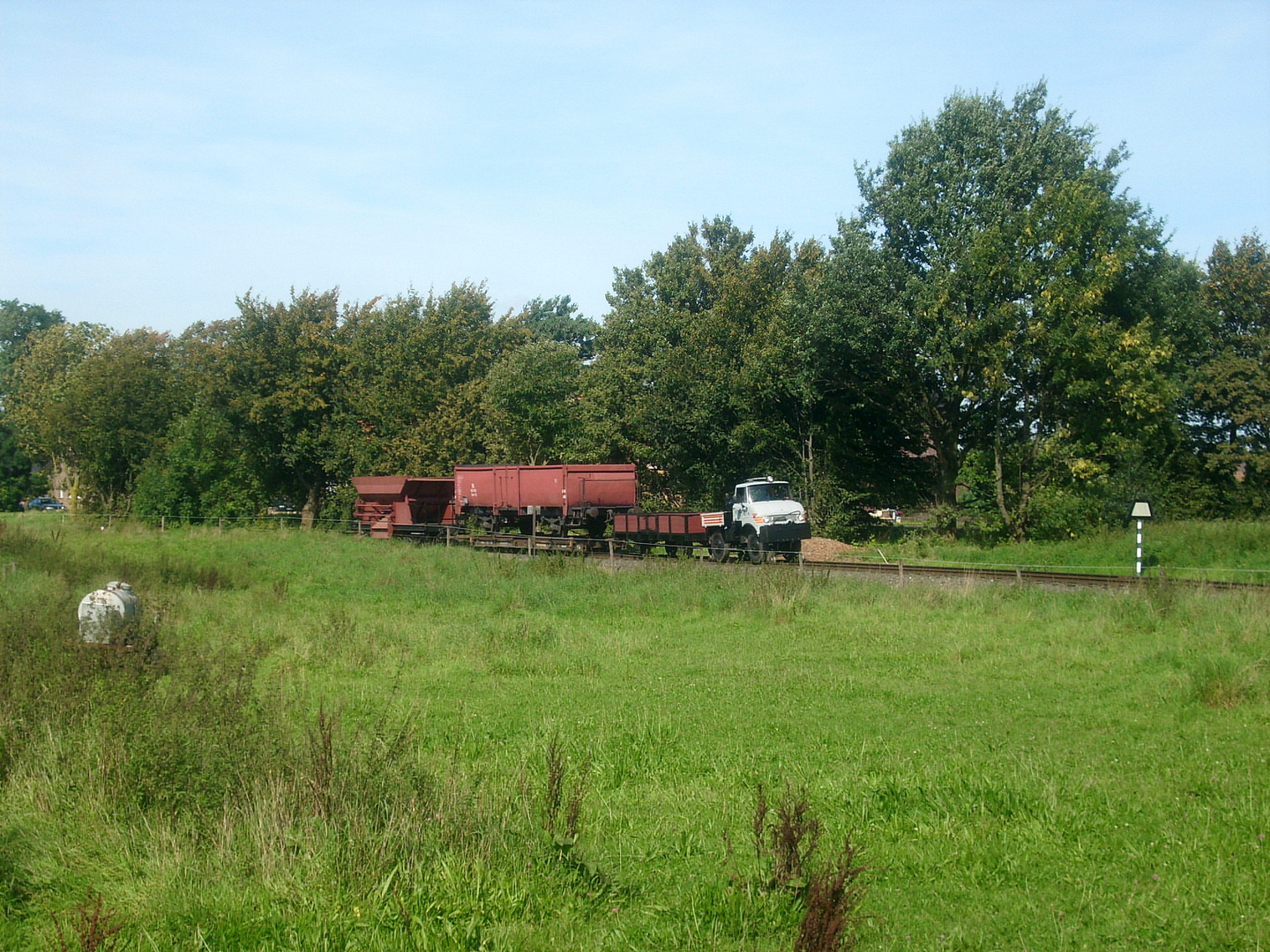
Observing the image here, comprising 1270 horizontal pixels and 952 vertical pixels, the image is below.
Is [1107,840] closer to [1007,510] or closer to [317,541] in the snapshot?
[1007,510]

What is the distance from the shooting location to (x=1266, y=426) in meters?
39.5

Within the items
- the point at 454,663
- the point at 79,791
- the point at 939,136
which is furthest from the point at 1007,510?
the point at 79,791

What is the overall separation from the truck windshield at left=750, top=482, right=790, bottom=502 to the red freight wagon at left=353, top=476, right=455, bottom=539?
17.0 metres

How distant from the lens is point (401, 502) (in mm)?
41344

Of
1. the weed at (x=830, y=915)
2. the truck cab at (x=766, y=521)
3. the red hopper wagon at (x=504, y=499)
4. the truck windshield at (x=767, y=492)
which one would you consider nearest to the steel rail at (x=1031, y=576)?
the truck cab at (x=766, y=521)

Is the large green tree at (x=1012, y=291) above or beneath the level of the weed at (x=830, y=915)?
above

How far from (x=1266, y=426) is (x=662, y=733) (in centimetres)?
3998

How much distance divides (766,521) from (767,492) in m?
1.31

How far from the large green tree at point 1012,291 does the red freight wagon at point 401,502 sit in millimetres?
20654

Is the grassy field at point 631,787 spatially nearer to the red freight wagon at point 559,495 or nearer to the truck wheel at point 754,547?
the truck wheel at point 754,547

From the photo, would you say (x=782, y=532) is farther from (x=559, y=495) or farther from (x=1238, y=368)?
(x=1238, y=368)

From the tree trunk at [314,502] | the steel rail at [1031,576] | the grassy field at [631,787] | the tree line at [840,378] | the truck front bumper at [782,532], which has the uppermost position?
the tree line at [840,378]

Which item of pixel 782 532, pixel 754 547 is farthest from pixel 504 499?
pixel 782 532

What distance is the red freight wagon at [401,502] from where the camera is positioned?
Answer: 135ft
